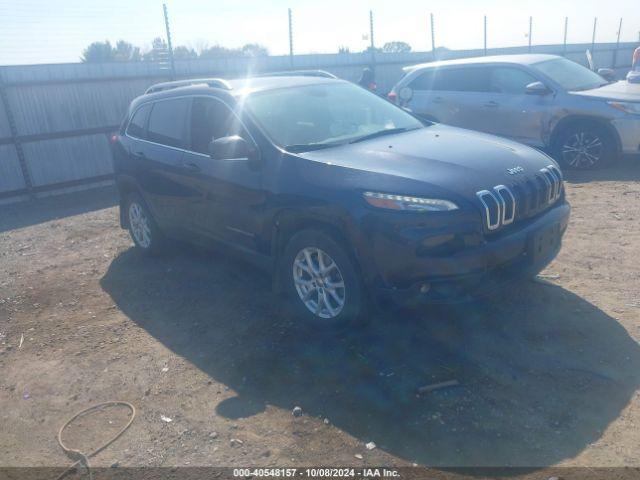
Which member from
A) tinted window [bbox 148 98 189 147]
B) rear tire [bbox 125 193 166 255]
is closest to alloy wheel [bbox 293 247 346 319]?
tinted window [bbox 148 98 189 147]

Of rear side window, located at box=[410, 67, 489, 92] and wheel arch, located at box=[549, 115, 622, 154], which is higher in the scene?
rear side window, located at box=[410, 67, 489, 92]

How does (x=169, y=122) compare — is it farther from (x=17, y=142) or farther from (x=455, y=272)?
(x=17, y=142)

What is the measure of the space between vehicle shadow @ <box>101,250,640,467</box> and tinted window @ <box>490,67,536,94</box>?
5.36m

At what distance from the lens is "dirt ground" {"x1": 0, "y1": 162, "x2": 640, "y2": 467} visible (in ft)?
9.98

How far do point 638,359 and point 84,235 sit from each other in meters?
6.72

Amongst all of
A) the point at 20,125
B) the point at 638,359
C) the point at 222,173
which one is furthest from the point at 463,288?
the point at 20,125

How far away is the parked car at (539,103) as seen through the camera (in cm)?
821

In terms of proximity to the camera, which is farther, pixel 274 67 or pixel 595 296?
pixel 274 67

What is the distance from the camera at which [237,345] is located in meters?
4.27

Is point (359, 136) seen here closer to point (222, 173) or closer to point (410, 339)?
point (222, 173)

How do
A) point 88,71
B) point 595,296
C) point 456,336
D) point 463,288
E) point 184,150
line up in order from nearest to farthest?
point 463,288, point 456,336, point 595,296, point 184,150, point 88,71

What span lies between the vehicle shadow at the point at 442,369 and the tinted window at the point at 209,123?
142 cm

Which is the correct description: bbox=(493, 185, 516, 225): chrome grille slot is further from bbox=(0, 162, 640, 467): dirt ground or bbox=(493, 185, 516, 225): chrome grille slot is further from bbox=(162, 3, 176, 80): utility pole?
bbox=(162, 3, 176, 80): utility pole

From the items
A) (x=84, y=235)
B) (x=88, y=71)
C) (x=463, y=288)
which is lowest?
(x=84, y=235)
